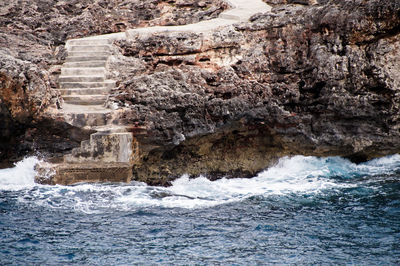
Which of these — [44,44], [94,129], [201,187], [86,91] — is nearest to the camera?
[201,187]

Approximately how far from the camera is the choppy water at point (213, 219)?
21.4 feet

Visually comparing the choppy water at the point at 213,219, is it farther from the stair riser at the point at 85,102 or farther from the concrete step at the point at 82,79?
the concrete step at the point at 82,79

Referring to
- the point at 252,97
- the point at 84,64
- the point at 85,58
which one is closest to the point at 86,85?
the point at 84,64

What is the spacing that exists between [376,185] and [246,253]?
4114 millimetres

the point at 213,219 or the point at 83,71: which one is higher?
the point at 83,71

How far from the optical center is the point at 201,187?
10062 mm

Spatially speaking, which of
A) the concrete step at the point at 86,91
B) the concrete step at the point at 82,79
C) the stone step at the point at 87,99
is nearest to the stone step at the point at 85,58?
the concrete step at the point at 82,79

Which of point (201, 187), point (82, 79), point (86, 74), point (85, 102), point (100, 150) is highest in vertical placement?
point (86, 74)

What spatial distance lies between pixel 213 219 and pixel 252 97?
13.0 ft

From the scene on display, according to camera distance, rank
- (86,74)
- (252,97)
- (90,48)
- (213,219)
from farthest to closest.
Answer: (90,48) → (86,74) → (252,97) → (213,219)

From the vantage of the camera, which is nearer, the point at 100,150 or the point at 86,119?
the point at 100,150

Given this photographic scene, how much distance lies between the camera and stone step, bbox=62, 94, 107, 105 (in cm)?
1121

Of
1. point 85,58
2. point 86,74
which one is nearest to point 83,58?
point 85,58

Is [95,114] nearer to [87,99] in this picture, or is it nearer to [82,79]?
[87,99]
